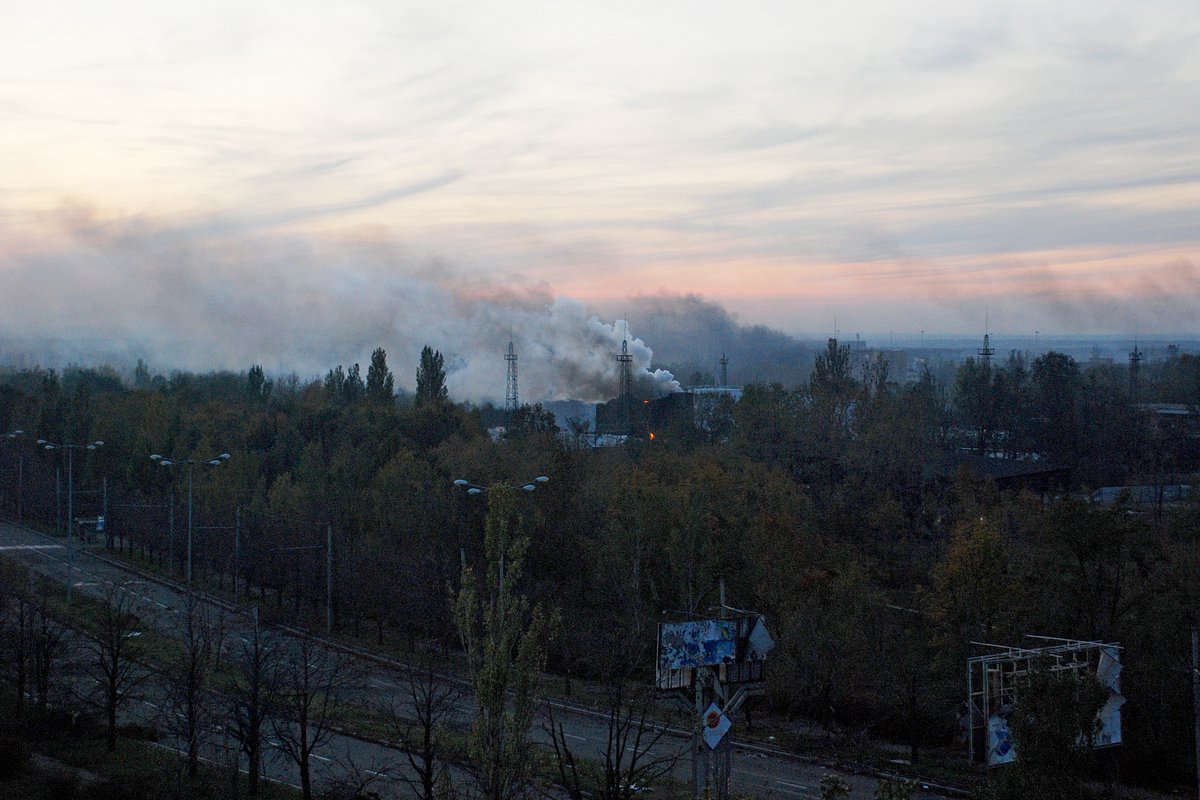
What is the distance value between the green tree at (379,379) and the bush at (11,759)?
216 ft

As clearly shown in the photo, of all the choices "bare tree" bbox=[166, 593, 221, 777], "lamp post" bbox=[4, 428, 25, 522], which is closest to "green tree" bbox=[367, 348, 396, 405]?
"lamp post" bbox=[4, 428, 25, 522]

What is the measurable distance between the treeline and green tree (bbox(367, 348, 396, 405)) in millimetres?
12421

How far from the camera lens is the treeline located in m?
27.3

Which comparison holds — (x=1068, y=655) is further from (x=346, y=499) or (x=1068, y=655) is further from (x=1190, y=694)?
(x=346, y=499)

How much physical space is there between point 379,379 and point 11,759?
68443mm

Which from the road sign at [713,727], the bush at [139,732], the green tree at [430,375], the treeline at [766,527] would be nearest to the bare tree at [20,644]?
the bush at [139,732]

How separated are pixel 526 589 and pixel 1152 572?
18.1 meters

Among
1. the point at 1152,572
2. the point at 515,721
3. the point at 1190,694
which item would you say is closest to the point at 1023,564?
the point at 1152,572

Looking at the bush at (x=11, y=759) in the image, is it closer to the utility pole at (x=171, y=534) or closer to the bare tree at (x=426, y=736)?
the bare tree at (x=426, y=736)

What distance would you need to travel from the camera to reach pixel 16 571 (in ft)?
115

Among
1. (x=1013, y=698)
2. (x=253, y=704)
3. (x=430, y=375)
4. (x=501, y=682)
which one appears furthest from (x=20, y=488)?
(x=1013, y=698)

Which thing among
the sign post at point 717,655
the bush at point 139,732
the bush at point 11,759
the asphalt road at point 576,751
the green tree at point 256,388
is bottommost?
the asphalt road at point 576,751

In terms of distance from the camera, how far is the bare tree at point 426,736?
1747 centimetres

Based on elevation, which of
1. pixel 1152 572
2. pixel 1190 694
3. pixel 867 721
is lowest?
pixel 867 721
